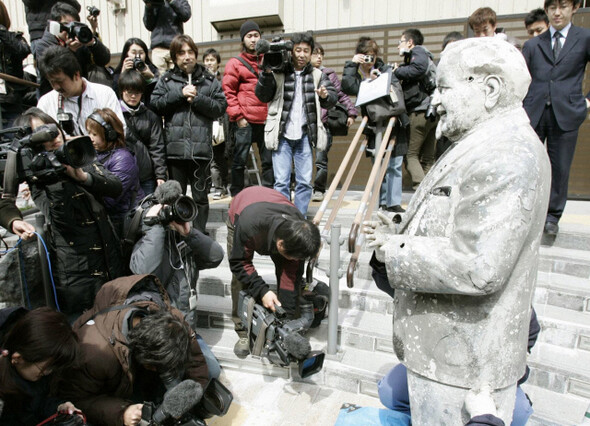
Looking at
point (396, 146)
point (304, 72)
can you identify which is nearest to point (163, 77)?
point (304, 72)

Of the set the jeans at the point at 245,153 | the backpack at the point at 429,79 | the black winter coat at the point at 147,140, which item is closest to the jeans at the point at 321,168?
the jeans at the point at 245,153

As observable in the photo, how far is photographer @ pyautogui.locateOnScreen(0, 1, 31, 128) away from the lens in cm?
374

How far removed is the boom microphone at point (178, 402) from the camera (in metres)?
1.85

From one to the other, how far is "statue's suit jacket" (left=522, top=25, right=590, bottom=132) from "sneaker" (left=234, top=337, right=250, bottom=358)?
281 cm

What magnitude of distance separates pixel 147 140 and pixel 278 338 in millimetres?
2142

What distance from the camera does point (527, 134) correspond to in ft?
3.55

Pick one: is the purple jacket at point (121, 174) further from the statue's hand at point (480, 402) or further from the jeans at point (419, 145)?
the jeans at point (419, 145)

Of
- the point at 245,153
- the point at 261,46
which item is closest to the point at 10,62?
the point at 245,153

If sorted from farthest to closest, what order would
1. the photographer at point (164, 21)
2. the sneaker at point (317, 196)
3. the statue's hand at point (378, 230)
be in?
the sneaker at point (317, 196) < the photographer at point (164, 21) < the statue's hand at point (378, 230)

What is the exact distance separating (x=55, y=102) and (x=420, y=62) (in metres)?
3.17

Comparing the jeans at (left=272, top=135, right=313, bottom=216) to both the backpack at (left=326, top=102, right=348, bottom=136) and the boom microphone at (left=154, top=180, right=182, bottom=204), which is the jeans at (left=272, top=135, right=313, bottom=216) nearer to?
the backpack at (left=326, top=102, right=348, bottom=136)

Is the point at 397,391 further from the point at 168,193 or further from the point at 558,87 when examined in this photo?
the point at 558,87

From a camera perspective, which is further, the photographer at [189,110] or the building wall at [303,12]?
the building wall at [303,12]

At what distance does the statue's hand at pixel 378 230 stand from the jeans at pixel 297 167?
247 centimetres
